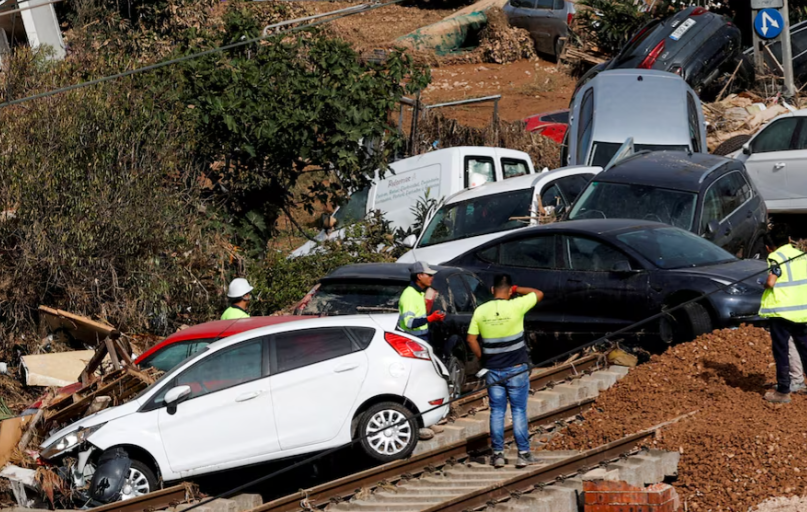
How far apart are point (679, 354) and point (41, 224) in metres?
8.69

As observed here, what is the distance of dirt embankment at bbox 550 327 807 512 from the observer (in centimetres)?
855

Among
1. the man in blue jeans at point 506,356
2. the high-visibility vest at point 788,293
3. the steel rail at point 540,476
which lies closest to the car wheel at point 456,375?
the man in blue jeans at point 506,356

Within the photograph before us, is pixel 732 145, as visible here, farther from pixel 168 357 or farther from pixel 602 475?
pixel 602 475

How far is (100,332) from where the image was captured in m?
14.7

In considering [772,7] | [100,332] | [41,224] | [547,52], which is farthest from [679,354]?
[547,52]

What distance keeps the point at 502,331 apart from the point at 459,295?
271 cm

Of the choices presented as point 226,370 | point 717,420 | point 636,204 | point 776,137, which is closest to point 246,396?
point 226,370

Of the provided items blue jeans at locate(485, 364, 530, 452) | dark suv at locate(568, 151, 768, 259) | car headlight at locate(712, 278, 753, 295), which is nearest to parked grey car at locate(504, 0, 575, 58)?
dark suv at locate(568, 151, 768, 259)

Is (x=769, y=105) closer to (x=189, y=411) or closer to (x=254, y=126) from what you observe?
(x=254, y=126)

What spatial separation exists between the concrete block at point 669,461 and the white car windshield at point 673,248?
9.85 ft

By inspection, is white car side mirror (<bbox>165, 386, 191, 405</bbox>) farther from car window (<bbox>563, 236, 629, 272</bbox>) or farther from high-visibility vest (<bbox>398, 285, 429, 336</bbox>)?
car window (<bbox>563, 236, 629, 272</bbox>)

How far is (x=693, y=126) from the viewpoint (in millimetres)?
19266

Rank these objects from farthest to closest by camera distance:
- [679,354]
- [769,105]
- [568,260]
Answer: [769,105]
[568,260]
[679,354]

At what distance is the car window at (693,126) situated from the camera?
19031mm
